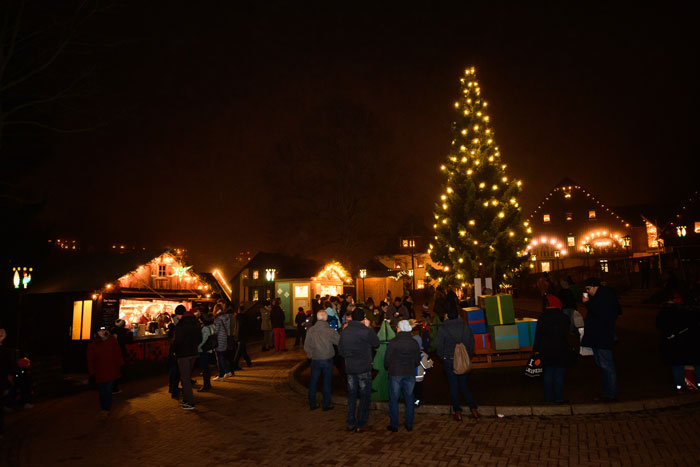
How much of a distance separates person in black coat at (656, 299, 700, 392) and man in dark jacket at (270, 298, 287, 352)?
1241 centimetres

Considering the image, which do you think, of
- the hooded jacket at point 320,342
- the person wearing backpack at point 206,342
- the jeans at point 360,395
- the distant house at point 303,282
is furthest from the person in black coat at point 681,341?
the distant house at point 303,282

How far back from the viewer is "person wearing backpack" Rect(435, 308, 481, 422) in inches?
292

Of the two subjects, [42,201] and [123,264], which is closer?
[42,201]

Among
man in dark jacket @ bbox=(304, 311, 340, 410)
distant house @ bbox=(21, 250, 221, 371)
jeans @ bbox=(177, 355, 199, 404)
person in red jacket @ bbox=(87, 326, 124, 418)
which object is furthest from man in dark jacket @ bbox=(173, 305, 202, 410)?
distant house @ bbox=(21, 250, 221, 371)

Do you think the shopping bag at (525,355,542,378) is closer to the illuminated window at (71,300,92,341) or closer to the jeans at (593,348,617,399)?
the jeans at (593,348,617,399)

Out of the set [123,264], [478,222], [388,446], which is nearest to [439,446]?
[388,446]

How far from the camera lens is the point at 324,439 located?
22.3 feet

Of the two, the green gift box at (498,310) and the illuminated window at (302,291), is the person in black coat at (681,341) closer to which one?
the green gift box at (498,310)

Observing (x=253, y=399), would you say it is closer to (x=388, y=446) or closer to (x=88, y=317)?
(x=388, y=446)

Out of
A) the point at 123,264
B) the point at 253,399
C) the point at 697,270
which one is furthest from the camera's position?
the point at 697,270

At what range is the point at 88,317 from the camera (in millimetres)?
16500

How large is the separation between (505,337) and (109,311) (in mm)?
14032

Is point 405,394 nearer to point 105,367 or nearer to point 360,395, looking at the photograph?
point 360,395

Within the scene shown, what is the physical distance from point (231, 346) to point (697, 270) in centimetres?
2585
